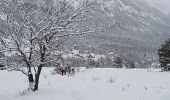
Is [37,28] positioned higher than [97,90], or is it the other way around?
[37,28]

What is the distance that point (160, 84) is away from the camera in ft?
37.0

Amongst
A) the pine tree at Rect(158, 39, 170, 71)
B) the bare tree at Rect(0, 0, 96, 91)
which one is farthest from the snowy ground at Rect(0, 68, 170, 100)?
the pine tree at Rect(158, 39, 170, 71)

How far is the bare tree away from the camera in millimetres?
10781

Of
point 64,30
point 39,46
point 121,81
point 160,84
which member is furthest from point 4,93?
point 160,84

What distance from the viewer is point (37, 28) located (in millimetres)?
11211

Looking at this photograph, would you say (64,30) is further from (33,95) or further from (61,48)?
(33,95)

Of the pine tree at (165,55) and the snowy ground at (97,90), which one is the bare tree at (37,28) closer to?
the snowy ground at (97,90)

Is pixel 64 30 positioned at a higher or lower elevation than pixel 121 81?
higher

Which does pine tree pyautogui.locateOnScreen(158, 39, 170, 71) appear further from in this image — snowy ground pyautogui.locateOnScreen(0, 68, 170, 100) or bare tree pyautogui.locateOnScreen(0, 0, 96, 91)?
bare tree pyautogui.locateOnScreen(0, 0, 96, 91)

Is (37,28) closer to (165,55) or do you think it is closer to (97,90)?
(97,90)

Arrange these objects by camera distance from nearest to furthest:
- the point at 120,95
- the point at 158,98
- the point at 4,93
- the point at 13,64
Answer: the point at 158,98 → the point at 120,95 → the point at 13,64 → the point at 4,93

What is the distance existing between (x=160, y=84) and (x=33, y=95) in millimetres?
3790

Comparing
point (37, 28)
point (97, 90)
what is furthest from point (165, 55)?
point (37, 28)

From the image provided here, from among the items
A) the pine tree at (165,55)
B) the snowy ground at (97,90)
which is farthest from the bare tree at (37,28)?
the pine tree at (165,55)
